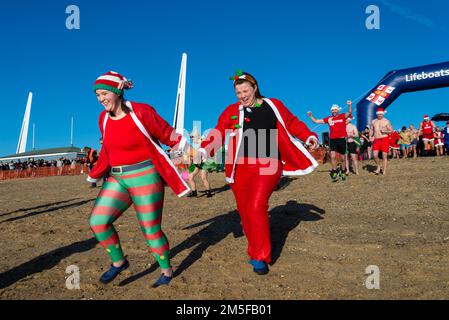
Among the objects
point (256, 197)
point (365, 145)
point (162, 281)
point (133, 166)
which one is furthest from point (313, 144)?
point (365, 145)

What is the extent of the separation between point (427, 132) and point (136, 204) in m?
16.0

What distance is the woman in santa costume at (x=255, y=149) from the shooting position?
3.59 m

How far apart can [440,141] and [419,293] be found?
605 inches

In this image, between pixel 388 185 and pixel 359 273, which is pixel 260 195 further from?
pixel 388 185

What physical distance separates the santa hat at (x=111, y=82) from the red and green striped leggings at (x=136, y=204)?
0.76m

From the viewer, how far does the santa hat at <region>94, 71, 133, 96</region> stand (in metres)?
3.21

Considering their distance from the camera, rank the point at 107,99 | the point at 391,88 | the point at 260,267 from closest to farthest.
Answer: the point at 107,99
the point at 260,267
the point at 391,88

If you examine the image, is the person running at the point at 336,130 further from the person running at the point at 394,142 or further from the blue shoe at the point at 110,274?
the blue shoe at the point at 110,274

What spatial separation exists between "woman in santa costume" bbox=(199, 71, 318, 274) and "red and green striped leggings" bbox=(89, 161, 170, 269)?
74cm

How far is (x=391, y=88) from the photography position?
18297 mm

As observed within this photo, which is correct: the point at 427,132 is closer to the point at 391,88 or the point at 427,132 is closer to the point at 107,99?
the point at 391,88

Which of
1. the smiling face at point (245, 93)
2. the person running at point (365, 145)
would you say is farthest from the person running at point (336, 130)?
the smiling face at point (245, 93)

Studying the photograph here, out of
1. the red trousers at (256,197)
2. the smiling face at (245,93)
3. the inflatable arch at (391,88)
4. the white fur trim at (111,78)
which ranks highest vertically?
the inflatable arch at (391,88)

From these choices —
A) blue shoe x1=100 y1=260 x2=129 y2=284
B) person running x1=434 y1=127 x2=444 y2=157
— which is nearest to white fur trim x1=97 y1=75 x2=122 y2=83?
blue shoe x1=100 y1=260 x2=129 y2=284
